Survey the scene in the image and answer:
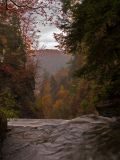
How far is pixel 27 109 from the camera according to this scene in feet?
108

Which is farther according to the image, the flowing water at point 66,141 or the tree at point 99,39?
the tree at point 99,39

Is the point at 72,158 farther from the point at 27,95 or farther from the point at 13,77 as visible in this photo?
the point at 27,95

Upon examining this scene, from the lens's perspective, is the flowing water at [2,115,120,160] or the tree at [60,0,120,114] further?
the tree at [60,0,120,114]

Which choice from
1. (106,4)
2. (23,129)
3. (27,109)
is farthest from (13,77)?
(106,4)

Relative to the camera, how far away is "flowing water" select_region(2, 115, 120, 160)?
11.7m

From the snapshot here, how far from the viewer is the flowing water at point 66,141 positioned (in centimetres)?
1166

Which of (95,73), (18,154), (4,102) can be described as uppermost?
(95,73)

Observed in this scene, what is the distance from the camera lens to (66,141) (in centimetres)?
1324

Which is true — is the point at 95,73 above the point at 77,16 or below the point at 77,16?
below

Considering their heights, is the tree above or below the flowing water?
above

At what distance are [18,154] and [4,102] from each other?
1856 millimetres

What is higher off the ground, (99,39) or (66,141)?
(99,39)

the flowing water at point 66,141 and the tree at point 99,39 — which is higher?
the tree at point 99,39

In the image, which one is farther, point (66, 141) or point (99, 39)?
point (99, 39)
